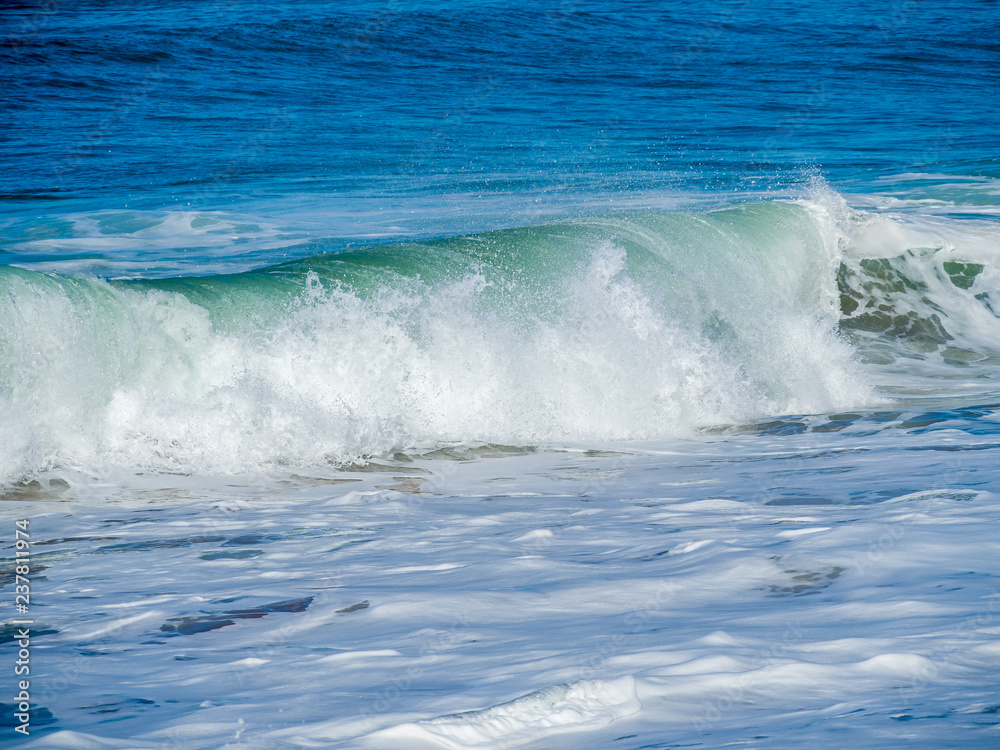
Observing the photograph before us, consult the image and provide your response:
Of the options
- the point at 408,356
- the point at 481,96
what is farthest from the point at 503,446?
the point at 481,96

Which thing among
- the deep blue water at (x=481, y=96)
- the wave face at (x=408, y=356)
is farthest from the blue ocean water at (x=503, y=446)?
the deep blue water at (x=481, y=96)

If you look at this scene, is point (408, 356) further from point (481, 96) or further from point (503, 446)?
point (481, 96)

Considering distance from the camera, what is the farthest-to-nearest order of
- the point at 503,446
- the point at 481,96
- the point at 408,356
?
1. the point at 481,96
2. the point at 408,356
3. the point at 503,446

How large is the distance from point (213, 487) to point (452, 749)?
9.92 ft

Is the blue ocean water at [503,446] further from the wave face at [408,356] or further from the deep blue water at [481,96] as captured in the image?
the deep blue water at [481,96]

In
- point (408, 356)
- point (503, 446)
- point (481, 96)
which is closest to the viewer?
point (503, 446)

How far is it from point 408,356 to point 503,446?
0.91m

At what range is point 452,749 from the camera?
2.05 meters

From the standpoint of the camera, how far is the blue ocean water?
2.34 m

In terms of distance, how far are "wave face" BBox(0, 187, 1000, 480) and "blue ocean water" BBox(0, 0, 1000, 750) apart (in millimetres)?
26

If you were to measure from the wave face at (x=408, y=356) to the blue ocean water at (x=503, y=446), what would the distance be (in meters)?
0.03

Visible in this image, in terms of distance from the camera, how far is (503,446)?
556 cm

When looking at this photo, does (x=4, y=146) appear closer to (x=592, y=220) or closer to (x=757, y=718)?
(x=592, y=220)

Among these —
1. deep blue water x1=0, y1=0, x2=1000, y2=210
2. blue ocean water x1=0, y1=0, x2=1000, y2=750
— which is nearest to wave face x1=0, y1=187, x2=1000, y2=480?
blue ocean water x1=0, y1=0, x2=1000, y2=750
